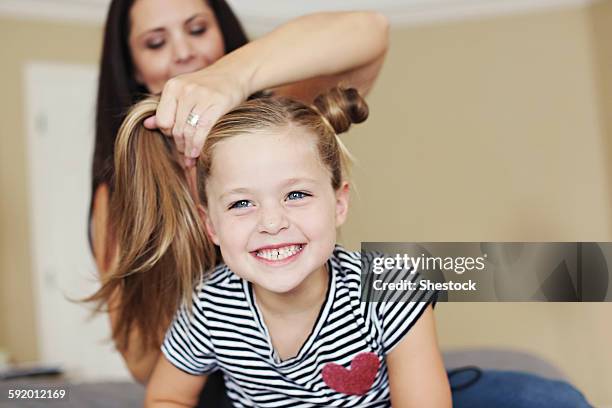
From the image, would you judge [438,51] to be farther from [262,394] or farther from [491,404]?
[262,394]

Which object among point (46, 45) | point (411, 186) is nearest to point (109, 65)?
point (411, 186)

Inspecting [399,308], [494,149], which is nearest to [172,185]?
[399,308]

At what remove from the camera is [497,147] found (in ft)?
Result: 3.83

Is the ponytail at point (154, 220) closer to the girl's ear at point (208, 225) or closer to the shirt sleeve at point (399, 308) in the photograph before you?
the girl's ear at point (208, 225)

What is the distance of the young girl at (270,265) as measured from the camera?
29.0 inches

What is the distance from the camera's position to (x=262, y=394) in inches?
33.4

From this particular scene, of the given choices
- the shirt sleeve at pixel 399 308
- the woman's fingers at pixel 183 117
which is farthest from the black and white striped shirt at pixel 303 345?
the woman's fingers at pixel 183 117

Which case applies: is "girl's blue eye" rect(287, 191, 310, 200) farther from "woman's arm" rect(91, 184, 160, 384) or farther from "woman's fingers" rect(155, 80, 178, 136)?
"woman's arm" rect(91, 184, 160, 384)

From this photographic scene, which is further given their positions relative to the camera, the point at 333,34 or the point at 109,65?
the point at 109,65

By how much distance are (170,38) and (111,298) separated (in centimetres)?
35

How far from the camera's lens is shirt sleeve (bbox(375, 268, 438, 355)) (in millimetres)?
737

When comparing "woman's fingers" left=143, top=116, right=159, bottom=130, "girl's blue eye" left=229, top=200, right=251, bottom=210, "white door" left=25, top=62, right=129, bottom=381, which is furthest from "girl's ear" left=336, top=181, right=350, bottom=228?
"white door" left=25, top=62, right=129, bottom=381

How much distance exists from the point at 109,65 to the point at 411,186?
47 centimetres

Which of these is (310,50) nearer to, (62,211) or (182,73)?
(182,73)
